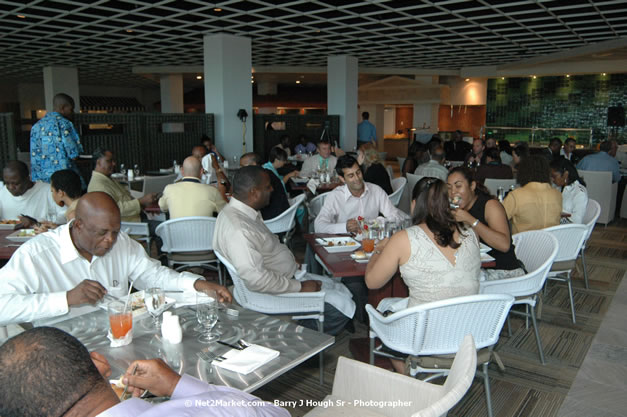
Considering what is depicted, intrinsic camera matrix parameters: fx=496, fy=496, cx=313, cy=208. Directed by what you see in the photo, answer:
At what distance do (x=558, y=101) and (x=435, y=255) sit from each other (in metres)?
16.1

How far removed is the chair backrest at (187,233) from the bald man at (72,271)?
61.0 inches

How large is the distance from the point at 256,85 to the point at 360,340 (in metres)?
18.8

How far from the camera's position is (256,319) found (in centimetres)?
207

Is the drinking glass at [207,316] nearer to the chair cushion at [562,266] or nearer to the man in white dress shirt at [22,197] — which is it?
the man in white dress shirt at [22,197]

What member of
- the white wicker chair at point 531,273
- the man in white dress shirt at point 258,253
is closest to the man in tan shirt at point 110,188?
the man in white dress shirt at point 258,253

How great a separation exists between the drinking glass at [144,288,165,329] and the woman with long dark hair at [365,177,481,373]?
1.07 m

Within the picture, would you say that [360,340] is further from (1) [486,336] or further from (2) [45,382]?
(2) [45,382]

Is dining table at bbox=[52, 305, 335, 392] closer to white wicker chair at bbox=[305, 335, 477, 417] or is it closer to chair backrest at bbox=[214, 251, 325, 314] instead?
white wicker chair at bbox=[305, 335, 477, 417]

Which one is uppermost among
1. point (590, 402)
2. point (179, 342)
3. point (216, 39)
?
point (216, 39)

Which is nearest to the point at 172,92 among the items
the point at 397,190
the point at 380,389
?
the point at 397,190

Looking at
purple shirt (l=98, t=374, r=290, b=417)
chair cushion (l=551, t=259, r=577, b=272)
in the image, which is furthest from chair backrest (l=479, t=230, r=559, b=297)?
purple shirt (l=98, t=374, r=290, b=417)

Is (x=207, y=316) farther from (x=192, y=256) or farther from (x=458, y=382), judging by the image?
(x=192, y=256)

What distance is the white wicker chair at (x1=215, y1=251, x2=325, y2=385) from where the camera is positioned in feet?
9.41

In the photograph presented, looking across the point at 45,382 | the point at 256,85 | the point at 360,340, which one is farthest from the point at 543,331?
the point at 256,85
